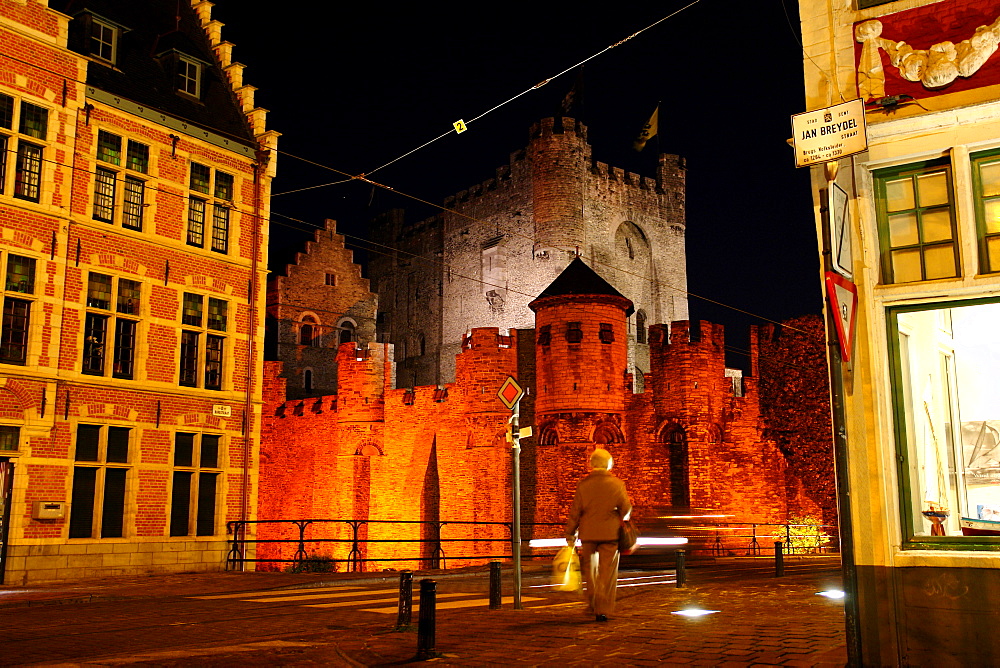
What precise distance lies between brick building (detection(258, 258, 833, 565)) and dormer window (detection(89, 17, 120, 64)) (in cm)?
1251

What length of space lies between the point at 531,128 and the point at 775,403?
61.7 feet

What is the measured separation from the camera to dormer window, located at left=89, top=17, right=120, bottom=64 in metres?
17.5

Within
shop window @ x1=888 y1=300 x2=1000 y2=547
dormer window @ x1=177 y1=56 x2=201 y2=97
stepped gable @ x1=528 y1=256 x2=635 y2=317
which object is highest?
dormer window @ x1=177 y1=56 x2=201 y2=97

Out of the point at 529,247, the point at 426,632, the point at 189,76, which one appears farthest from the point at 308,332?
the point at 426,632

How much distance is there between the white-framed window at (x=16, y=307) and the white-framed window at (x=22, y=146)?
1.10m

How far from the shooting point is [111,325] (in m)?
16.4

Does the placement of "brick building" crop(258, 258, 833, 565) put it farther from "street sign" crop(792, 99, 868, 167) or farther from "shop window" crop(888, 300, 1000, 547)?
"street sign" crop(792, 99, 868, 167)

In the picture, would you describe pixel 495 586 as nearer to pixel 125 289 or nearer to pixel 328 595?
pixel 328 595

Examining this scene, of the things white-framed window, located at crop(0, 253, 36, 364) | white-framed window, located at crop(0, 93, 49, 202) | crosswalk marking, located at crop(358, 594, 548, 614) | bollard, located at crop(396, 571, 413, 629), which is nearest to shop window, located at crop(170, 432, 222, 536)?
white-framed window, located at crop(0, 253, 36, 364)

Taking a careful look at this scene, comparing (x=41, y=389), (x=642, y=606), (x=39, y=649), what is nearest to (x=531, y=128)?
(x=41, y=389)

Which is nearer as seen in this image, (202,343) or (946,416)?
(946,416)

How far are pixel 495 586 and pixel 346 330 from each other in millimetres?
33710

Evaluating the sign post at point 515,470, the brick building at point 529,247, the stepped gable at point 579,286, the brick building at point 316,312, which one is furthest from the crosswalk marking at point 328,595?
the brick building at point 529,247

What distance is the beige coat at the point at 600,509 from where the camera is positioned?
8.00 metres
